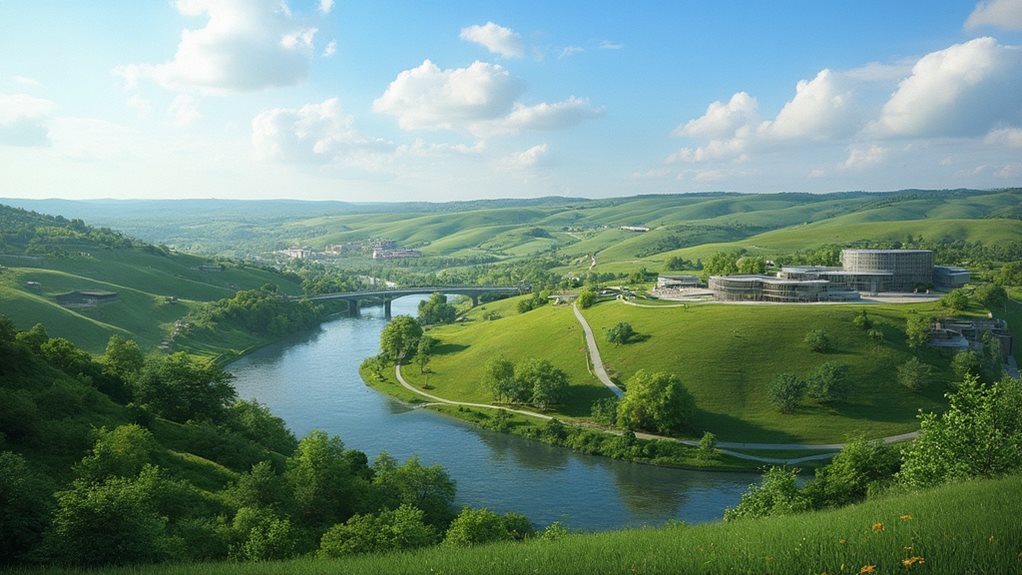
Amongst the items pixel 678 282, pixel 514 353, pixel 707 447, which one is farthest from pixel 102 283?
pixel 707 447

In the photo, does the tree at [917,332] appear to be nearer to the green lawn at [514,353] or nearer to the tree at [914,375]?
the tree at [914,375]

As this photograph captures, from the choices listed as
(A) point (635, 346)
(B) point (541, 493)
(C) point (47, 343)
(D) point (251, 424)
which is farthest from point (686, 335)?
(C) point (47, 343)

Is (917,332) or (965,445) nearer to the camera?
(965,445)

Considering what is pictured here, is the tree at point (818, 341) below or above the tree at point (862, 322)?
below

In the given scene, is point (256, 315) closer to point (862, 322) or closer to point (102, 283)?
point (102, 283)

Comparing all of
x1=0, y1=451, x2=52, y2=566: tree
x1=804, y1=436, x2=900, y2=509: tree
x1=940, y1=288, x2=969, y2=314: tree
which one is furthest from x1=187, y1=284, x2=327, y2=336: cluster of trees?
x1=940, y1=288, x2=969, y2=314: tree

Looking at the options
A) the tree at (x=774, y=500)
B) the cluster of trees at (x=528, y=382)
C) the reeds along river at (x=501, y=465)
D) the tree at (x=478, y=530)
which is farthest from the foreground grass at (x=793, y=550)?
the cluster of trees at (x=528, y=382)

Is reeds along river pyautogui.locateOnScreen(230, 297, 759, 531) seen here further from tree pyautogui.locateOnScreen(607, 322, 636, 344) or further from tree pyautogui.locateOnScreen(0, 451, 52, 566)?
tree pyautogui.locateOnScreen(0, 451, 52, 566)
